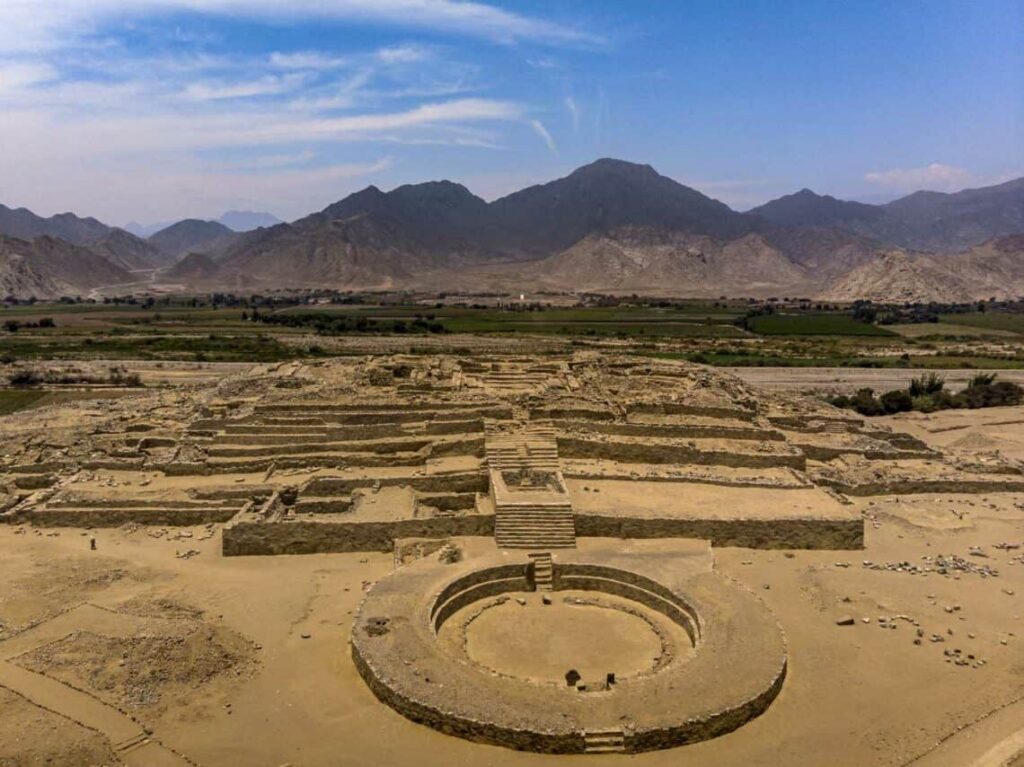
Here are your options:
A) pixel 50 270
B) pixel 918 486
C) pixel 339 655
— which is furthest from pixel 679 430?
pixel 50 270

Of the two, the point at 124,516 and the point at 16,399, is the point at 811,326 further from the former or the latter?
the point at 124,516

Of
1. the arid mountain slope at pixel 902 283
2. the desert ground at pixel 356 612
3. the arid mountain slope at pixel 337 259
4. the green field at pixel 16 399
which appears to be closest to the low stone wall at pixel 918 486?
the desert ground at pixel 356 612

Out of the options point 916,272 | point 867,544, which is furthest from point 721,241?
point 867,544

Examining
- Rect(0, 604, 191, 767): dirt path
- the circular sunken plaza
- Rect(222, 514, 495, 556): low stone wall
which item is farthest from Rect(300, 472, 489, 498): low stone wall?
Rect(0, 604, 191, 767): dirt path

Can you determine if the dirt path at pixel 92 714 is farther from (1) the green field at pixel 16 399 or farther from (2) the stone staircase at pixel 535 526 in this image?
(1) the green field at pixel 16 399

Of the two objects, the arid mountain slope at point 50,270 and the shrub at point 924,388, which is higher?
the arid mountain slope at point 50,270
